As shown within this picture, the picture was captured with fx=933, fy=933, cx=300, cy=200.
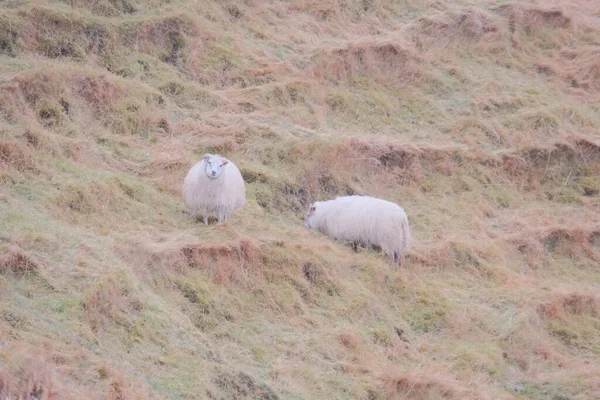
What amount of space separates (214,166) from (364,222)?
2.40 meters

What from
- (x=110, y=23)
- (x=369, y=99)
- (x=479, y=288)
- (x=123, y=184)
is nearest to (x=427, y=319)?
(x=479, y=288)

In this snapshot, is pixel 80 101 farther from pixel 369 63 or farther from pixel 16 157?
pixel 369 63

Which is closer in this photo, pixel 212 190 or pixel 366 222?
pixel 212 190

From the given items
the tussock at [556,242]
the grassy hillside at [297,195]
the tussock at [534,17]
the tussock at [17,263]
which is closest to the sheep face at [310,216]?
the grassy hillside at [297,195]

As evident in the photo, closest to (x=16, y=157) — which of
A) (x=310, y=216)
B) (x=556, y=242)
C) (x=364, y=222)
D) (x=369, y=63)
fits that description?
(x=310, y=216)

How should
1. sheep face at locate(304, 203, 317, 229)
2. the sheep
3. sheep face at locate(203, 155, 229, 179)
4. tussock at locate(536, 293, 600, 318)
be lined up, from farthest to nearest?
1. sheep face at locate(304, 203, 317, 229)
2. the sheep
3. tussock at locate(536, 293, 600, 318)
4. sheep face at locate(203, 155, 229, 179)

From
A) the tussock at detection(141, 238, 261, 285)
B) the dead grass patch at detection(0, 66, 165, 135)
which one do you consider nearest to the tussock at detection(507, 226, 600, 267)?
the tussock at detection(141, 238, 261, 285)

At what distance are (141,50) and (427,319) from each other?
8340 mm

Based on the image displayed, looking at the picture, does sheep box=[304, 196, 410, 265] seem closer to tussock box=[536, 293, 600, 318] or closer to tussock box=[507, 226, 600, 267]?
tussock box=[536, 293, 600, 318]

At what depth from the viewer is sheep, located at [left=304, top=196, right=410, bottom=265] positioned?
43.9 ft

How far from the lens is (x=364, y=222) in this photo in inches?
538

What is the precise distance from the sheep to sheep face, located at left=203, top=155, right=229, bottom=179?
186cm

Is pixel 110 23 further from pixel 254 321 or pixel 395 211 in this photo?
pixel 254 321

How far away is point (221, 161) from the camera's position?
1303cm
